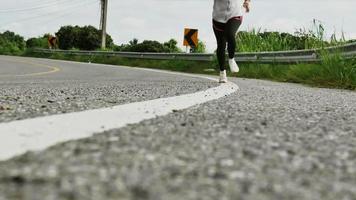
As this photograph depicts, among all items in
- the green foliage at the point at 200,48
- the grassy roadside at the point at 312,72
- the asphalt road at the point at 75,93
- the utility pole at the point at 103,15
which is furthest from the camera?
the utility pole at the point at 103,15

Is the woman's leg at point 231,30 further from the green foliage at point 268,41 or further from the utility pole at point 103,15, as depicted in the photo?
the utility pole at point 103,15

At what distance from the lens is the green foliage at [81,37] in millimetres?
42062

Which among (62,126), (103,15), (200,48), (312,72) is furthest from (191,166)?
(103,15)

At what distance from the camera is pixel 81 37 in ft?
140

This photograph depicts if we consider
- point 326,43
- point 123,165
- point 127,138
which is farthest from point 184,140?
point 326,43

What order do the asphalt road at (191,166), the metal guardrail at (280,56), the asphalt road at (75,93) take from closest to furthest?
the asphalt road at (191,166) < the asphalt road at (75,93) < the metal guardrail at (280,56)

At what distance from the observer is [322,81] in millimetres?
8500

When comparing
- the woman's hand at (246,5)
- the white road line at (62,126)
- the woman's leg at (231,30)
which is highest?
the woman's hand at (246,5)

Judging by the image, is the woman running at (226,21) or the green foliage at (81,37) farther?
the green foliage at (81,37)

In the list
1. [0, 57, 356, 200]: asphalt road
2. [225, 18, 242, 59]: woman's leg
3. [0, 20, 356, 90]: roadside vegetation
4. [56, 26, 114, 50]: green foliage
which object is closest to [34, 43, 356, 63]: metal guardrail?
[0, 20, 356, 90]: roadside vegetation

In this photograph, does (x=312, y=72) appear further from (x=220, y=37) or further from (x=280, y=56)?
(x=280, y=56)

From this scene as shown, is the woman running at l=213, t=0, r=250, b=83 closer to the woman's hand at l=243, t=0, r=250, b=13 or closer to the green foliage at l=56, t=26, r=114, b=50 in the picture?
the woman's hand at l=243, t=0, r=250, b=13

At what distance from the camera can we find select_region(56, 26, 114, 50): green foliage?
4206cm

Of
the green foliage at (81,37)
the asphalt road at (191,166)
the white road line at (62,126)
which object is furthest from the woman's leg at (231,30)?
the green foliage at (81,37)
